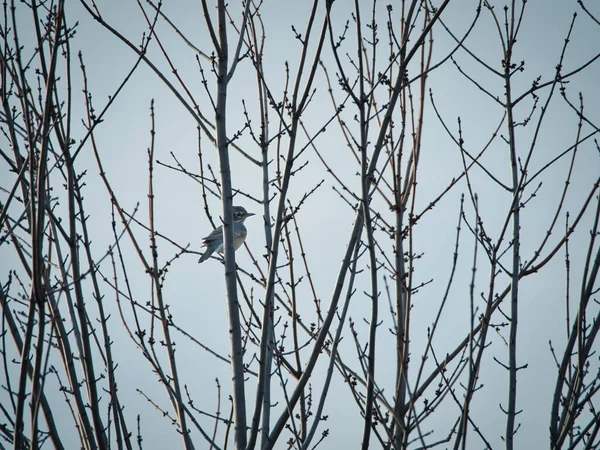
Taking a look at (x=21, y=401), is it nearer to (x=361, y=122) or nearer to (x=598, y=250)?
(x=361, y=122)

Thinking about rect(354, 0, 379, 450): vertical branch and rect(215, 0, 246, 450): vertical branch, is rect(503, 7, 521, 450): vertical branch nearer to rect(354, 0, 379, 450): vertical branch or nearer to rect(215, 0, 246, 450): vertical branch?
rect(354, 0, 379, 450): vertical branch

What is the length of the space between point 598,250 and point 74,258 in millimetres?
3030

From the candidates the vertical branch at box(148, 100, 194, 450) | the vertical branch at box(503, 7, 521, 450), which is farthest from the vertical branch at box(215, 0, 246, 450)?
the vertical branch at box(503, 7, 521, 450)

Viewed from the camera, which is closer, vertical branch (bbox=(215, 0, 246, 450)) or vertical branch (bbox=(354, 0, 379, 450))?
vertical branch (bbox=(354, 0, 379, 450))

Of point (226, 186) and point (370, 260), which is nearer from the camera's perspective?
point (370, 260)

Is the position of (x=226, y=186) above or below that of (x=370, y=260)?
above

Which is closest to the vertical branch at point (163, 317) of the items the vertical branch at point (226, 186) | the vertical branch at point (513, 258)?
the vertical branch at point (226, 186)

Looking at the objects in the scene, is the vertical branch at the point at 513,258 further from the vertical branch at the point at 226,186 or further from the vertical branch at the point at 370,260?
the vertical branch at the point at 226,186

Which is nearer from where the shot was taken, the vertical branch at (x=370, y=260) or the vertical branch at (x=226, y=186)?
the vertical branch at (x=370, y=260)

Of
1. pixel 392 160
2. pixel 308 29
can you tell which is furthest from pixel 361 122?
pixel 392 160

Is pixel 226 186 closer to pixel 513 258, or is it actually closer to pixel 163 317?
pixel 163 317

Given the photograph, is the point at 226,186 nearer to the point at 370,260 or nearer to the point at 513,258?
the point at 370,260

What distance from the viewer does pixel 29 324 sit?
2.78m

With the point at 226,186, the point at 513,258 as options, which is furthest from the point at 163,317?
the point at 513,258
